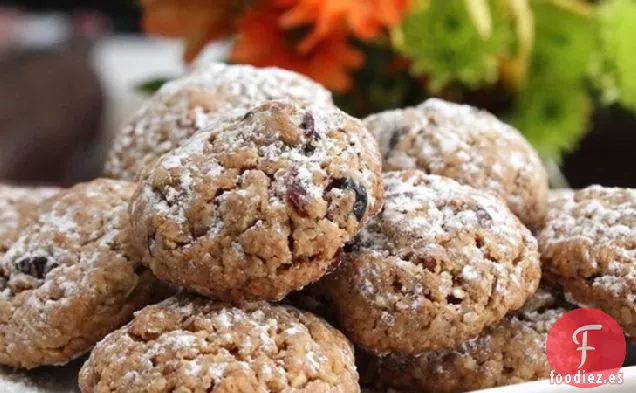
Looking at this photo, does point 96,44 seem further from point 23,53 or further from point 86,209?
point 86,209

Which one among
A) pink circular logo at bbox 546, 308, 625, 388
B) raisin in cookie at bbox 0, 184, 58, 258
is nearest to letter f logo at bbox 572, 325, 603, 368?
pink circular logo at bbox 546, 308, 625, 388

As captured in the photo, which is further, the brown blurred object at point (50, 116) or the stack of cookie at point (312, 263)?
the brown blurred object at point (50, 116)

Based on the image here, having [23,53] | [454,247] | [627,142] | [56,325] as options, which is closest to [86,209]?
[56,325]

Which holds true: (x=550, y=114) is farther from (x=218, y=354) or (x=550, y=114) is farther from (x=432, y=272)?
(x=218, y=354)

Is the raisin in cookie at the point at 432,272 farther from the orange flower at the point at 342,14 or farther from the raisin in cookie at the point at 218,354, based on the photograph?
the orange flower at the point at 342,14

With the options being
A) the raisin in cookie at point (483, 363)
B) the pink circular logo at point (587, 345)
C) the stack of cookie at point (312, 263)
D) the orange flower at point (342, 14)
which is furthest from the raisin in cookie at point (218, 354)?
the orange flower at point (342, 14)

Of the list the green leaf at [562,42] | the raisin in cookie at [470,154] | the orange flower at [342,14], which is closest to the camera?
the raisin in cookie at [470,154]

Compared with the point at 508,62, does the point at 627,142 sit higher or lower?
lower
